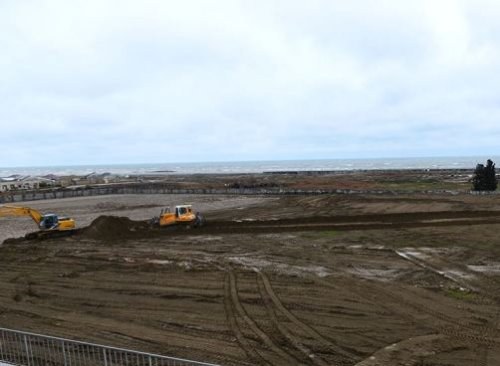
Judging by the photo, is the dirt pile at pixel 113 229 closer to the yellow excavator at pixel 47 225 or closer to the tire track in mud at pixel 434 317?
the yellow excavator at pixel 47 225

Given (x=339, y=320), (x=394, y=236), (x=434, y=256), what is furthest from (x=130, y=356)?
(x=394, y=236)

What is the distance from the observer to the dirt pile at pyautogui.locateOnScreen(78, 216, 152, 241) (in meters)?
32.2

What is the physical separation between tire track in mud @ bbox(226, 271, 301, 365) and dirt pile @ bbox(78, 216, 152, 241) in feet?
49.7

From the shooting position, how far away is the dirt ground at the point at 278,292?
474 inches

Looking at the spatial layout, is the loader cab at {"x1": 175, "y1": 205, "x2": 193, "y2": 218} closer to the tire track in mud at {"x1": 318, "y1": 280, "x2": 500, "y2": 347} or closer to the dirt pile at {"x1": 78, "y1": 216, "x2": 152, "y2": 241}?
the dirt pile at {"x1": 78, "y1": 216, "x2": 152, "y2": 241}

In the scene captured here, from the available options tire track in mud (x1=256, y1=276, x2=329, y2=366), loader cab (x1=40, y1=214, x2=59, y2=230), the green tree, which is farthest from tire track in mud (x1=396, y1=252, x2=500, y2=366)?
the green tree

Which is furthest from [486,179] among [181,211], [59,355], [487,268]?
[59,355]

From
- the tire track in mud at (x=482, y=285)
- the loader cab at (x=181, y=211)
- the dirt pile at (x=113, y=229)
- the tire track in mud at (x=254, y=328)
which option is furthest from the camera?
the loader cab at (x=181, y=211)

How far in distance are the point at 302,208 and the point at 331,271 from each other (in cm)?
2627

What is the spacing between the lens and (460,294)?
52.4 feet

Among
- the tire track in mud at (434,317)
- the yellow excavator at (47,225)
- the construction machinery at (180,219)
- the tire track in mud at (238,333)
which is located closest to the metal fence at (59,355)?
the tire track in mud at (238,333)

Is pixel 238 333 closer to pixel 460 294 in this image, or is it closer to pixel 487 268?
pixel 460 294

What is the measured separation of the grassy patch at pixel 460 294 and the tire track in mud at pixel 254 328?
6.46 meters

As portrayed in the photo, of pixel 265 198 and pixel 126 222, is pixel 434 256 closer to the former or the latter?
pixel 126 222
